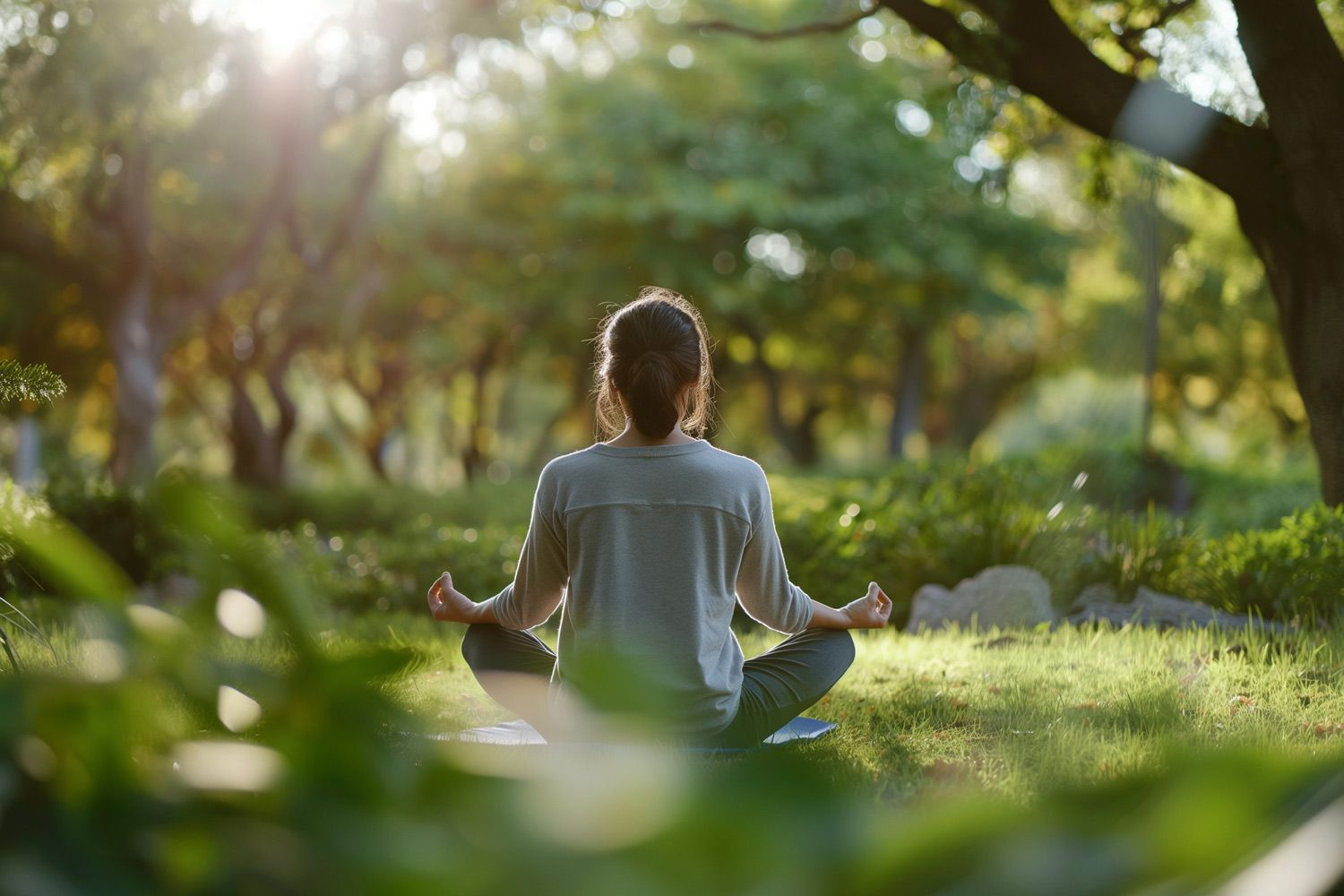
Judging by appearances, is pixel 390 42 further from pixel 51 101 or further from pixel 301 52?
pixel 51 101

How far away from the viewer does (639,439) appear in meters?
3.77

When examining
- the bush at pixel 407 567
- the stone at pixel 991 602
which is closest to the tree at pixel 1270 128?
the stone at pixel 991 602

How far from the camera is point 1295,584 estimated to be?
6.14 m

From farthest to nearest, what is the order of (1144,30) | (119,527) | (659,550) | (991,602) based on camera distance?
(119,527)
(1144,30)
(991,602)
(659,550)

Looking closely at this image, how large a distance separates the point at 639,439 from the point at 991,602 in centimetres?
402

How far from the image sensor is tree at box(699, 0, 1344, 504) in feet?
19.7

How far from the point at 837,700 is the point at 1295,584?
279cm

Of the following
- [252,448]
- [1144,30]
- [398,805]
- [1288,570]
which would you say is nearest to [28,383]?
[398,805]

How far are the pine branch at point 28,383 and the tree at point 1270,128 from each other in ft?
16.4

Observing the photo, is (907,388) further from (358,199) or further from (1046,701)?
(1046,701)

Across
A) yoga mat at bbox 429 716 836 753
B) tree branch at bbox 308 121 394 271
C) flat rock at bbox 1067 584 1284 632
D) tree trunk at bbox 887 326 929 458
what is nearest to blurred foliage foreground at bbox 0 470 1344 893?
yoga mat at bbox 429 716 836 753

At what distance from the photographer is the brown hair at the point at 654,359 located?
366 cm

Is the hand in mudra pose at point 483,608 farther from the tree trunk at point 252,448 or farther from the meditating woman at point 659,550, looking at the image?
the tree trunk at point 252,448

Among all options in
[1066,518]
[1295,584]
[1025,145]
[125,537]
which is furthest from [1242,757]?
[125,537]
